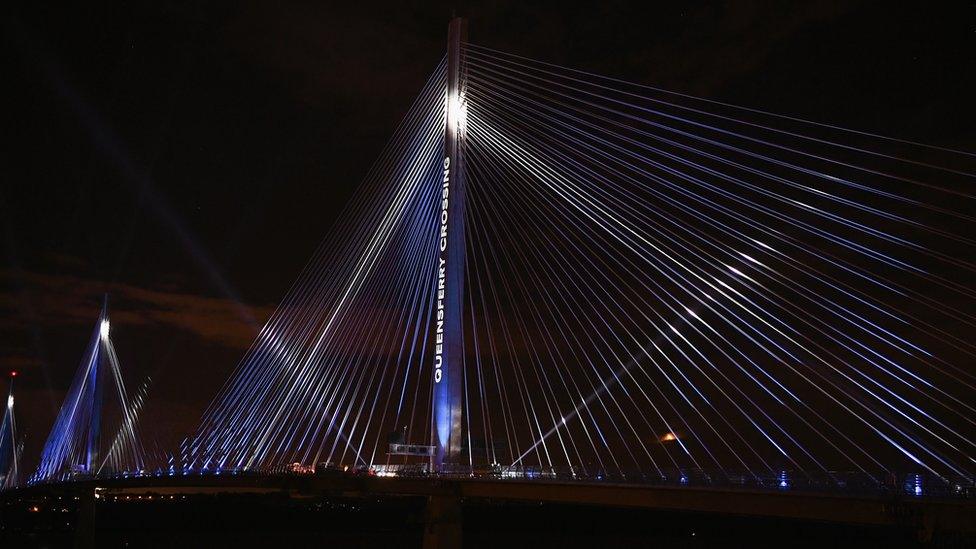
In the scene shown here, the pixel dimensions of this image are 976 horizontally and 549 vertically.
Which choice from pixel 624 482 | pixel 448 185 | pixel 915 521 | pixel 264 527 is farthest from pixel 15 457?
pixel 915 521

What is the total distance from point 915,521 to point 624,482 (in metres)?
7.45

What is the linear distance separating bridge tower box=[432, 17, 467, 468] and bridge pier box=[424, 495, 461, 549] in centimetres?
144

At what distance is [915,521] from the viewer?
14.7m

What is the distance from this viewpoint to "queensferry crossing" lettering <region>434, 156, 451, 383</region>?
27938 mm

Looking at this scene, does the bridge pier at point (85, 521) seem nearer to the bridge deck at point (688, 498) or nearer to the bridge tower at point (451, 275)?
the bridge deck at point (688, 498)

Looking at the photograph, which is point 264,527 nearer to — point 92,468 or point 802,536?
point 92,468

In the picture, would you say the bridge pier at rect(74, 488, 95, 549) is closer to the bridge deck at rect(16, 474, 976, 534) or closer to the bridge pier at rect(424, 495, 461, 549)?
the bridge deck at rect(16, 474, 976, 534)

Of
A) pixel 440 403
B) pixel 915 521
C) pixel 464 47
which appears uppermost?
pixel 464 47

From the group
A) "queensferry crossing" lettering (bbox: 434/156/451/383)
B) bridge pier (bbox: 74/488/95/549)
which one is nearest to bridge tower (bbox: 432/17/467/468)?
"queensferry crossing" lettering (bbox: 434/156/451/383)

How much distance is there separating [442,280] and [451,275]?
555mm

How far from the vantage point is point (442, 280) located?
28.9 meters

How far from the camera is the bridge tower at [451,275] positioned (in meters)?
27.1

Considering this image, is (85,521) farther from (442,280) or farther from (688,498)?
(688,498)

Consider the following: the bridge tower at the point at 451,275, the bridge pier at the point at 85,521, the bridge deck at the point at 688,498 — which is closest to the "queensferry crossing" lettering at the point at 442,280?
the bridge tower at the point at 451,275
